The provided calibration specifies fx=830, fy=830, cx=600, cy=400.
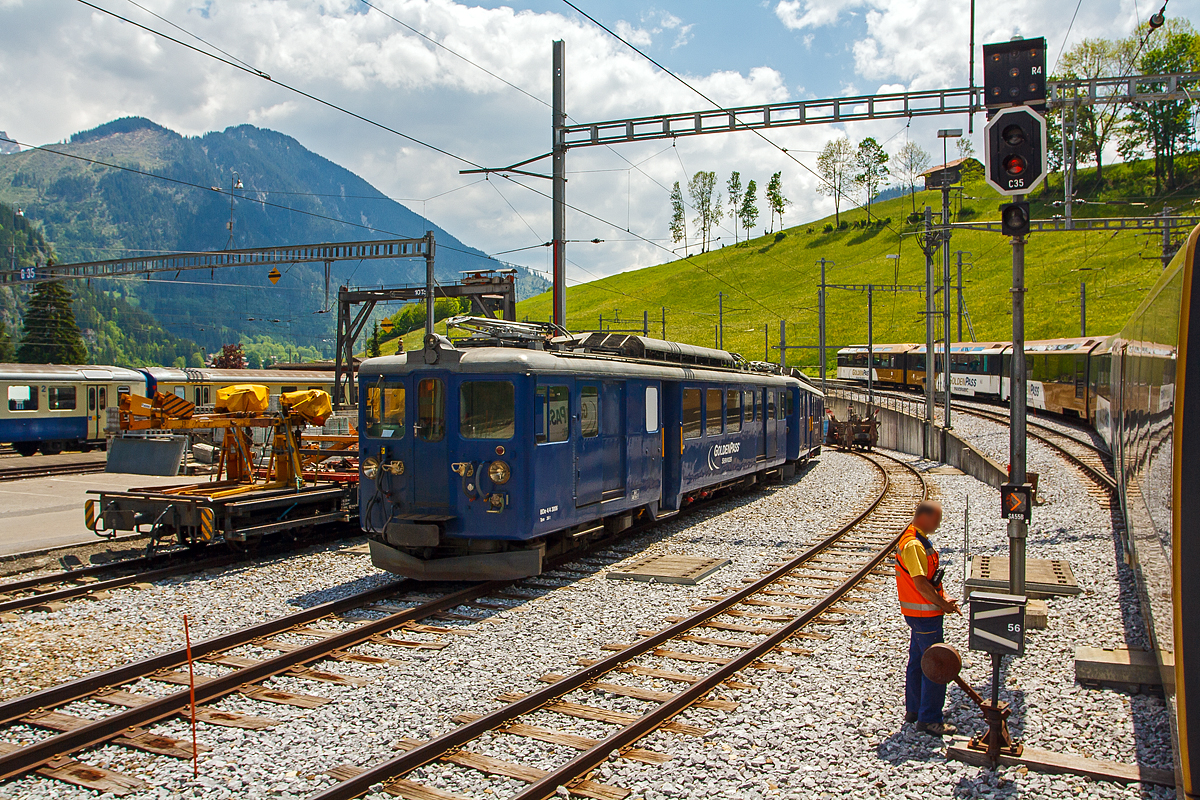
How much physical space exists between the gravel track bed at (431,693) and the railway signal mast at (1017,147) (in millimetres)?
3276

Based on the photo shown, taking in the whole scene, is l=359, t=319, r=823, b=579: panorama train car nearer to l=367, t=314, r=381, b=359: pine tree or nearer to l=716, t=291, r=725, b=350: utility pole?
l=367, t=314, r=381, b=359: pine tree

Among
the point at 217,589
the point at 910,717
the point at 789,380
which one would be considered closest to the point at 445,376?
the point at 217,589

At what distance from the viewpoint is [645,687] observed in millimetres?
6672

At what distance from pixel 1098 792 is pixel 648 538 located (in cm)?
886

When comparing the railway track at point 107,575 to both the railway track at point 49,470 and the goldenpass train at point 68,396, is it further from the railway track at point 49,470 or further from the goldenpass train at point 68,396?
the goldenpass train at point 68,396

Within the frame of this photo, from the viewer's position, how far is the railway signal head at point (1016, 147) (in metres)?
7.48

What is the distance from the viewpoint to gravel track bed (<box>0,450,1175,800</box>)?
198 inches

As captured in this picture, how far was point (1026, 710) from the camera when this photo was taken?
605 cm

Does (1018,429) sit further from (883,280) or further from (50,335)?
(50,335)

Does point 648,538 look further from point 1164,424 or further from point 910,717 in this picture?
point 1164,424

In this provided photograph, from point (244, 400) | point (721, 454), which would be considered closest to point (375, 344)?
point (721, 454)

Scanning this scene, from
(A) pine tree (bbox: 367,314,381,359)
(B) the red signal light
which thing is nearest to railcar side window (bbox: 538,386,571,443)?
(B) the red signal light

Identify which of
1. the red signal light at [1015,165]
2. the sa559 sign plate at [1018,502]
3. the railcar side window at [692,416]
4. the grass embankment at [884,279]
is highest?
the grass embankment at [884,279]

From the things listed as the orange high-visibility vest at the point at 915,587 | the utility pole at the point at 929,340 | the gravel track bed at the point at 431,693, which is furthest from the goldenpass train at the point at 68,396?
the orange high-visibility vest at the point at 915,587
